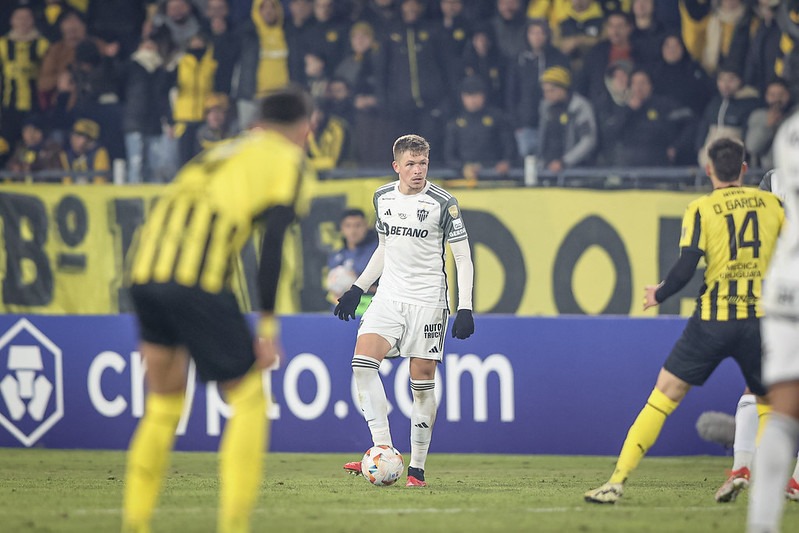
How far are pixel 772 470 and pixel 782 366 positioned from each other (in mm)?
424

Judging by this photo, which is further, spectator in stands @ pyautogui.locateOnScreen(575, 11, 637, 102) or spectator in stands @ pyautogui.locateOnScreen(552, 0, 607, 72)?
spectator in stands @ pyautogui.locateOnScreen(552, 0, 607, 72)

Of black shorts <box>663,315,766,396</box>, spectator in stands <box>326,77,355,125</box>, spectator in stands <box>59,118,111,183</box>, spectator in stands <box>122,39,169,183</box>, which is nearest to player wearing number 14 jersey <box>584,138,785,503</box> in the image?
black shorts <box>663,315,766,396</box>

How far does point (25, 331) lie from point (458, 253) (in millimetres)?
4820

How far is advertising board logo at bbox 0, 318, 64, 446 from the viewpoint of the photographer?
12.1 metres

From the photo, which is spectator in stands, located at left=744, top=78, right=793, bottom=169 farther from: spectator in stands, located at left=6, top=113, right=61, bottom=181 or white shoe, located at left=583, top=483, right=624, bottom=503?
spectator in stands, located at left=6, top=113, right=61, bottom=181

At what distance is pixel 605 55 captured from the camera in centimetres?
1466

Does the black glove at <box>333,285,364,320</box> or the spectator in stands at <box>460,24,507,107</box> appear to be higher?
the spectator in stands at <box>460,24,507,107</box>

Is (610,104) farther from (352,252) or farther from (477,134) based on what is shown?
(352,252)

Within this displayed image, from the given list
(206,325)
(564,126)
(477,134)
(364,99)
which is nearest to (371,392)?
(206,325)

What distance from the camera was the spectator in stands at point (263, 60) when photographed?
603 inches

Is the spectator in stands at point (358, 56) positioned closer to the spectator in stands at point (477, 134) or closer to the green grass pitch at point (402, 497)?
the spectator in stands at point (477, 134)

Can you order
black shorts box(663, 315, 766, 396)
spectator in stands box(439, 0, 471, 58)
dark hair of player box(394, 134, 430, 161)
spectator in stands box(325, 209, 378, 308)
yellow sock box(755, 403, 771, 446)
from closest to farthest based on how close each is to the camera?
black shorts box(663, 315, 766, 396) < yellow sock box(755, 403, 771, 446) < dark hair of player box(394, 134, 430, 161) < spectator in stands box(325, 209, 378, 308) < spectator in stands box(439, 0, 471, 58)

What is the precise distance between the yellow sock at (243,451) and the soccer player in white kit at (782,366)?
6.75 ft

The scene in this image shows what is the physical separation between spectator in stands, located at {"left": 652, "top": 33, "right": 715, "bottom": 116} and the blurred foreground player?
9355mm
